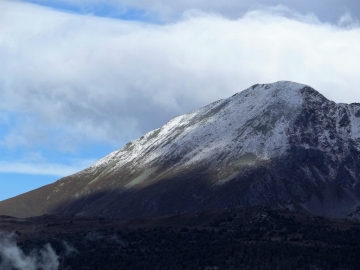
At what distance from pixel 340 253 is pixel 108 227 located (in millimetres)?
48840

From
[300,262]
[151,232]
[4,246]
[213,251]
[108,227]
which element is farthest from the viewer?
[108,227]

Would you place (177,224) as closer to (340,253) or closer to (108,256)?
(108,256)

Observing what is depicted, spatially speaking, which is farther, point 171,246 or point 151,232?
point 151,232

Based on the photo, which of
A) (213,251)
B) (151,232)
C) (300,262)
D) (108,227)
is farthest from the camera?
(108,227)

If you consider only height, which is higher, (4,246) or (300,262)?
(4,246)

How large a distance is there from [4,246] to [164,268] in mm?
30184

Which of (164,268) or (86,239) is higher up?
(86,239)

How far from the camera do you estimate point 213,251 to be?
123 m

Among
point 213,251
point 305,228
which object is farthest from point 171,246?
point 305,228

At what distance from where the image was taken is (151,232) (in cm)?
14312

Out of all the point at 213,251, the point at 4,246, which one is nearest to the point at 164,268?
the point at 213,251

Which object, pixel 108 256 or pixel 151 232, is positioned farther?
pixel 151 232

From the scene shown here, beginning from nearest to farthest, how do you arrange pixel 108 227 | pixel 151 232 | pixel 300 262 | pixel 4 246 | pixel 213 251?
1. pixel 300 262
2. pixel 213 251
3. pixel 4 246
4. pixel 151 232
5. pixel 108 227

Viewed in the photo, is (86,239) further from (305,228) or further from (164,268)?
(305,228)
